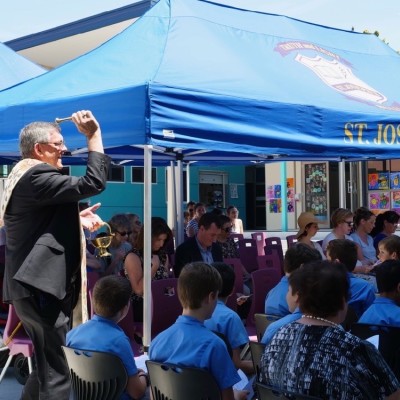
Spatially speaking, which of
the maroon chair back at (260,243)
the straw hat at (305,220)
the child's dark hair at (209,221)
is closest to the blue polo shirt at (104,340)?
the child's dark hair at (209,221)

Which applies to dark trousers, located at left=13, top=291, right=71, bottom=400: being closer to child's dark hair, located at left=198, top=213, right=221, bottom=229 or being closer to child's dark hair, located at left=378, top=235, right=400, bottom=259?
child's dark hair, located at left=378, top=235, right=400, bottom=259

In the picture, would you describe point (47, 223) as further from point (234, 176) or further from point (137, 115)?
point (234, 176)

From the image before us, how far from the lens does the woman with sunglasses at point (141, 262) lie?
214 inches

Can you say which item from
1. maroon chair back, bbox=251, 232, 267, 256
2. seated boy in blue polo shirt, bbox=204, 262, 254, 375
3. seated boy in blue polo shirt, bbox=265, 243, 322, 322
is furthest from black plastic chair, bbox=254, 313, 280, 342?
maroon chair back, bbox=251, 232, 267, 256

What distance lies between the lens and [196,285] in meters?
3.21

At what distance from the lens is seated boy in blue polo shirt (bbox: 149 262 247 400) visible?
2936 mm

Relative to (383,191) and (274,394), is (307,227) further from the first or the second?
(383,191)

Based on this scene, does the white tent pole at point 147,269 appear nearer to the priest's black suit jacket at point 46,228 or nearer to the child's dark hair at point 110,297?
the priest's black suit jacket at point 46,228

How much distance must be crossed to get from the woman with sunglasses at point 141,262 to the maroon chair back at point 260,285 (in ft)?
2.54

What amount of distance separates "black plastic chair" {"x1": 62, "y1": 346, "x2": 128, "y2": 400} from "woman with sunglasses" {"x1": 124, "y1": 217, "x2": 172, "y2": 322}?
2.18m

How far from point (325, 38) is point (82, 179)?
162 inches

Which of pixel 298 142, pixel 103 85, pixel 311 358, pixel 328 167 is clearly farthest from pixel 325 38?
pixel 328 167

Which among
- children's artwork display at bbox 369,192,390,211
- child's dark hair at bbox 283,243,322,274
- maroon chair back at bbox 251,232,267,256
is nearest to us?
child's dark hair at bbox 283,243,322,274

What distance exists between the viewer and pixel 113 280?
3592mm
